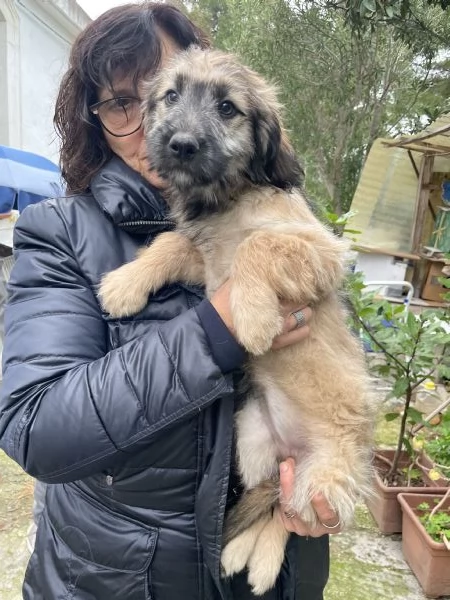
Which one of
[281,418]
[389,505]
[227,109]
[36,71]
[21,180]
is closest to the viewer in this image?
[281,418]

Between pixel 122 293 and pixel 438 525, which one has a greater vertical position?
pixel 122 293

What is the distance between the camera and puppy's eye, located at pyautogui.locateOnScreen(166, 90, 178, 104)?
195 cm

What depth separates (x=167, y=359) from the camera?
4.35ft

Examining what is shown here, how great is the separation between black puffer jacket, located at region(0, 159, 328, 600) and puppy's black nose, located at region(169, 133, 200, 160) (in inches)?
7.0

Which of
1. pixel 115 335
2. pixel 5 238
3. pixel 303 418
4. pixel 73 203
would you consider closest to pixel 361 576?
pixel 303 418

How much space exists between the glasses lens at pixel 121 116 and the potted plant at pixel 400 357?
1677 mm

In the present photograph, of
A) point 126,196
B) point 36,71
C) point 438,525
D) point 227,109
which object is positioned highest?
point 36,71

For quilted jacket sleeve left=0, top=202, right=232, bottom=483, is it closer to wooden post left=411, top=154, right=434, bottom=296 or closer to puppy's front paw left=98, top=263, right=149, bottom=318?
puppy's front paw left=98, top=263, right=149, bottom=318

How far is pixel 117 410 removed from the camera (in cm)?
128

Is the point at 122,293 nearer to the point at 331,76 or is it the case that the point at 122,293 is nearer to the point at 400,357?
the point at 400,357

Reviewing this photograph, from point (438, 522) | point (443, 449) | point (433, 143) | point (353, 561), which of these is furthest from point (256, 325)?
point (433, 143)

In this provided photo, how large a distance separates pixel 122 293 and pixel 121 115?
73cm

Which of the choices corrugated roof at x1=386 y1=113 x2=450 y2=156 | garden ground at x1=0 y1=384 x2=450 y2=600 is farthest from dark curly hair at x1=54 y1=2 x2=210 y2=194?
corrugated roof at x1=386 y1=113 x2=450 y2=156

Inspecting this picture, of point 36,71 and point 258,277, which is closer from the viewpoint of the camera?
point 258,277
